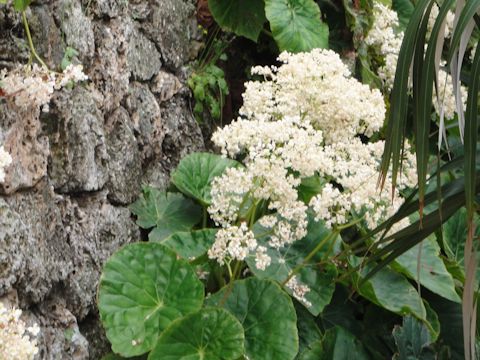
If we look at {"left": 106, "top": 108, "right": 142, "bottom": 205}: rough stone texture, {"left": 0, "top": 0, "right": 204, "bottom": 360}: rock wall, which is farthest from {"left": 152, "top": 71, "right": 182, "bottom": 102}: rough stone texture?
{"left": 106, "top": 108, "right": 142, "bottom": 205}: rough stone texture

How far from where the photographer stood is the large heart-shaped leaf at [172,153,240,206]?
102 inches

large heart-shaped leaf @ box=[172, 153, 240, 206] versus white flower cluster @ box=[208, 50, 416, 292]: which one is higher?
white flower cluster @ box=[208, 50, 416, 292]

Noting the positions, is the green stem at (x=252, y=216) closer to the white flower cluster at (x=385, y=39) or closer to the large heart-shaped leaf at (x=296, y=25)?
the large heart-shaped leaf at (x=296, y=25)

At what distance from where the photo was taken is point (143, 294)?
2.11 metres

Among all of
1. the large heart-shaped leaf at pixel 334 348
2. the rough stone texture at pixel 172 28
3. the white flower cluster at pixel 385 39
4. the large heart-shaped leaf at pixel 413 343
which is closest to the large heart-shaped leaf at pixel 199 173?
the rough stone texture at pixel 172 28

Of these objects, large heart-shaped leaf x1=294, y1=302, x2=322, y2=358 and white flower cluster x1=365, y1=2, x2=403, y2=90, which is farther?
white flower cluster x1=365, y1=2, x2=403, y2=90

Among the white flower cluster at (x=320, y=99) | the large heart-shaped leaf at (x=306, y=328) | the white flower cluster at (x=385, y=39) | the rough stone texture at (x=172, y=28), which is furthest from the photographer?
the white flower cluster at (x=385, y=39)

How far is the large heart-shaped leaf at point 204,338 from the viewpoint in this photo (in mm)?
1973

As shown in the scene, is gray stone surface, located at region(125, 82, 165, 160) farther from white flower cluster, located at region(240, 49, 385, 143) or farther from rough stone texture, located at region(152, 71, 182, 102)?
white flower cluster, located at region(240, 49, 385, 143)

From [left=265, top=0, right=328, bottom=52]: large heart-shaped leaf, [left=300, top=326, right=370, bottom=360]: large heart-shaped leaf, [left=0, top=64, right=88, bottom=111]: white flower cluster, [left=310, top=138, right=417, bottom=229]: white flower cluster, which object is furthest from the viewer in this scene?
[left=265, top=0, right=328, bottom=52]: large heart-shaped leaf

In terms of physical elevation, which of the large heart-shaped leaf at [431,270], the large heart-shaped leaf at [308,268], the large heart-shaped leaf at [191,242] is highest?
the large heart-shaped leaf at [431,270]

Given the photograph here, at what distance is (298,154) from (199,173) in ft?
2.57

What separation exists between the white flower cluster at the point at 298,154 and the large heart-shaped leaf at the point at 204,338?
162mm

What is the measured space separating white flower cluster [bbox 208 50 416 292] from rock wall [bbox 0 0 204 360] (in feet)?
1.34
